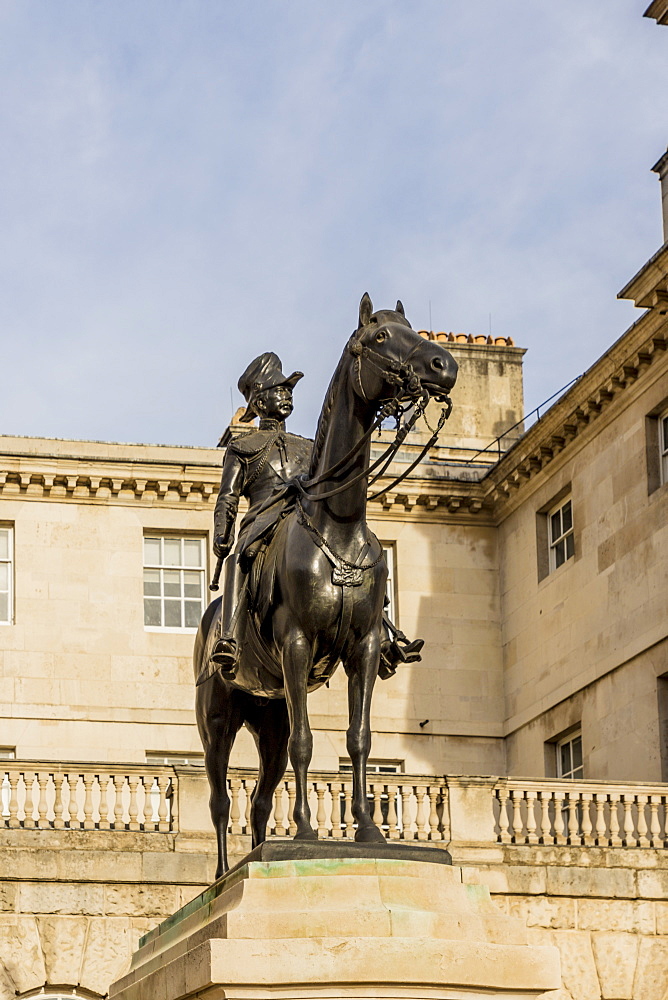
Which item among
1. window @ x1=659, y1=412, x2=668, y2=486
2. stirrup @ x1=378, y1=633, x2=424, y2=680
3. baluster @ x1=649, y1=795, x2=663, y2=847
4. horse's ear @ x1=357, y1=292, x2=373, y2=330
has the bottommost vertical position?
stirrup @ x1=378, y1=633, x2=424, y2=680

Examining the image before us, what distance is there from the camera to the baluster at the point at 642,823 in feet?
83.1

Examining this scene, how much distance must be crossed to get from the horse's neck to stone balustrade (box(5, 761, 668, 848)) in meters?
14.2

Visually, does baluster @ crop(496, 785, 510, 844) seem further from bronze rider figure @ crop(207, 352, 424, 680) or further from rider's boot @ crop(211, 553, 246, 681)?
rider's boot @ crop(211, 553, 246, 681)

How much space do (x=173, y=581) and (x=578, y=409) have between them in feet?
23.1

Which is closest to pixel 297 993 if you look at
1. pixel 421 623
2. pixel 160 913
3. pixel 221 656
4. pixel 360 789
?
pixel 360 789

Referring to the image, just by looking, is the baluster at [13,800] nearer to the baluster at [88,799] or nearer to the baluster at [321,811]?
the baluster at [88,799]

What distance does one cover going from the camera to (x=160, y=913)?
80.8 ft

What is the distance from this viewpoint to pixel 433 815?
25.3 m

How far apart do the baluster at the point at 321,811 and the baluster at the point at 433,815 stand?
158 cm

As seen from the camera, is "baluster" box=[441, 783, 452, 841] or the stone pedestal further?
"baluster" box=[441, 783, 452, 841]

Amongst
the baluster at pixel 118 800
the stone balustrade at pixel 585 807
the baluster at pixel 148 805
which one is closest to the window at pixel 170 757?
the baluster at pixel 148 805

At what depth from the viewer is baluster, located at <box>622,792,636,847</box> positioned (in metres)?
25.3

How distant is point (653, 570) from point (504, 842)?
14.1 feet

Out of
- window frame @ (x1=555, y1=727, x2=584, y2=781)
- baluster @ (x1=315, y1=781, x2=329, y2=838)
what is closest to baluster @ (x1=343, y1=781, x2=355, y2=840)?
baluster @ (x1=315, y1=781, x2=329, y2=838)
